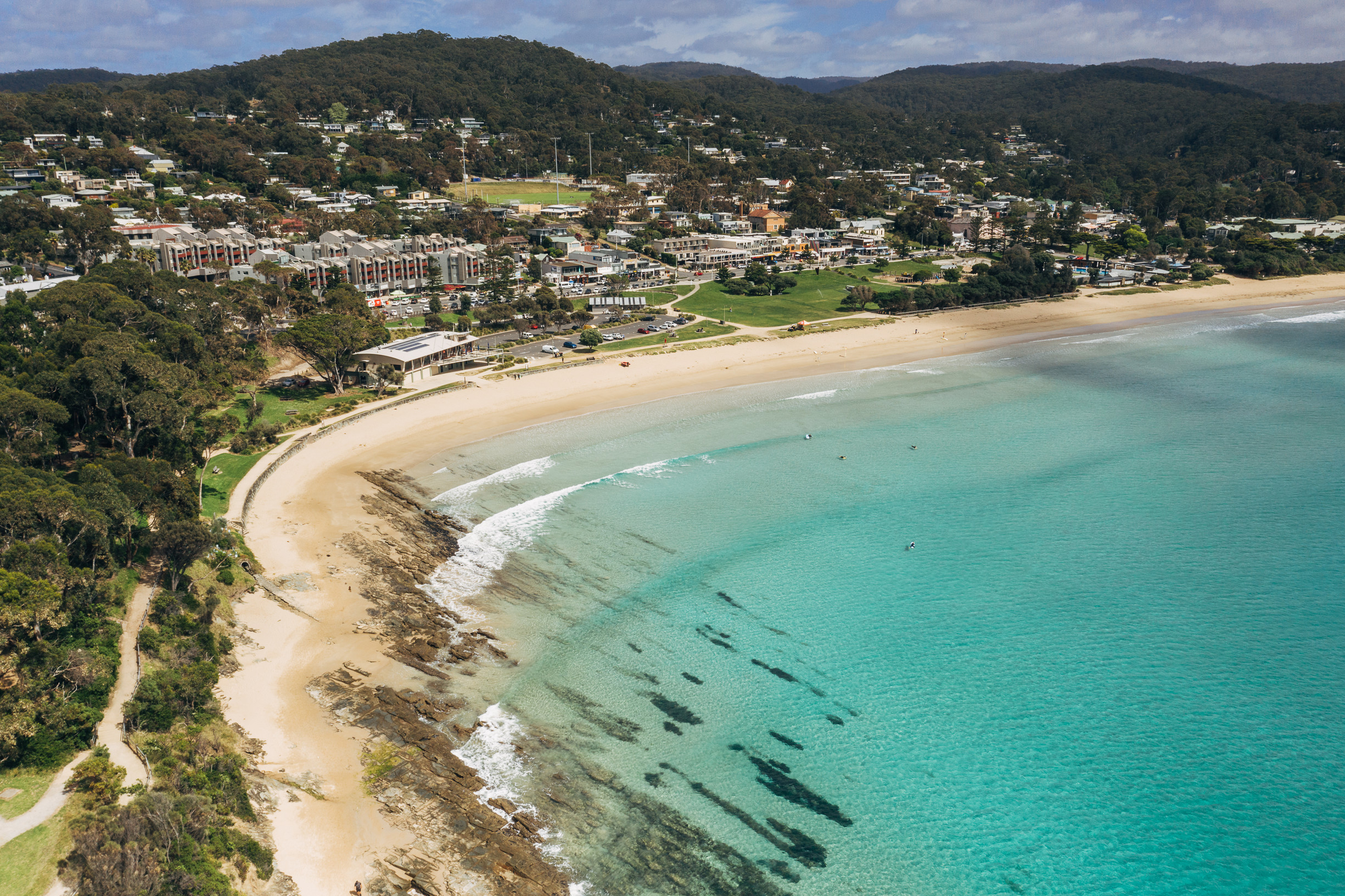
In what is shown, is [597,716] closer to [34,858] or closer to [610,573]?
[610,573]

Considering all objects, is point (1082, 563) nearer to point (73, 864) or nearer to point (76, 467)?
point (73, 864)

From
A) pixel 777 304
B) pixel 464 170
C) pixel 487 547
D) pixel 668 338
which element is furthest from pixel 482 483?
pixel 464 170

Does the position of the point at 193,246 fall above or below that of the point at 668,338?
above

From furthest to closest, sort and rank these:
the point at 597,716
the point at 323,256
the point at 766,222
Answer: the point at 766,222 < the point at 323,256 < the point at 597,716

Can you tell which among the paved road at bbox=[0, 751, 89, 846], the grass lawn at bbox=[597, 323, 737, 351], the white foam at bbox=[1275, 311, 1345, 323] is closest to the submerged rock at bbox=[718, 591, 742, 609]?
the paved road at bbox=[0, 751, 89, 846]

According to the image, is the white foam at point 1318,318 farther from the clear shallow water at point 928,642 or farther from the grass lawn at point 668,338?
the grass lawn at point 668,338

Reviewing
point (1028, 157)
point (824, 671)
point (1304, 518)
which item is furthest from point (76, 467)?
point (1028, 157)

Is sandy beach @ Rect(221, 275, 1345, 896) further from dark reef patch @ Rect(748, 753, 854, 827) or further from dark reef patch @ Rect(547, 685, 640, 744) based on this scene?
dark reef patch @ Rect(748, 753, 854, 827)
